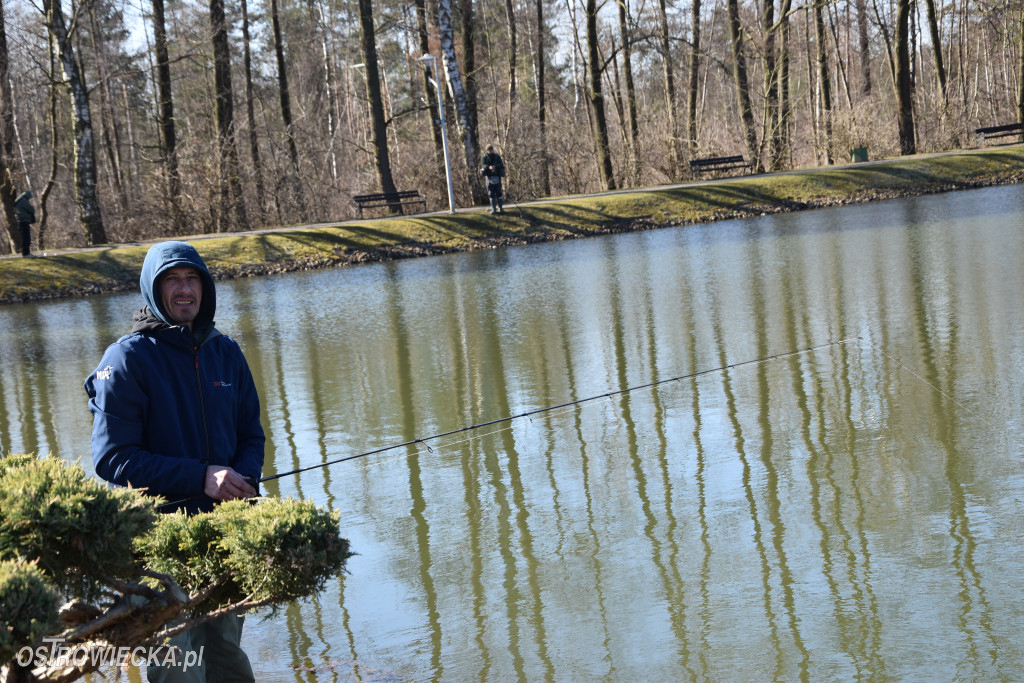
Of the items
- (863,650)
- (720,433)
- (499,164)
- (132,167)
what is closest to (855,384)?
(720,433)

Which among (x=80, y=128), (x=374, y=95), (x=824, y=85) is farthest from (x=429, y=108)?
(x=824, y=85)

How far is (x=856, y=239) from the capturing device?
18422 millimetres

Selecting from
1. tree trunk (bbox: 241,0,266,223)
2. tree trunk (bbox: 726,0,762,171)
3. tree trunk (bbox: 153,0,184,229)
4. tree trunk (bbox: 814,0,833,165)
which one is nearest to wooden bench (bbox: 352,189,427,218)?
tree trunk (bbox: 241,0,266,223)

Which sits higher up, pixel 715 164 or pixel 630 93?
pixel 630 93

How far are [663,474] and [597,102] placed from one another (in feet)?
93.2

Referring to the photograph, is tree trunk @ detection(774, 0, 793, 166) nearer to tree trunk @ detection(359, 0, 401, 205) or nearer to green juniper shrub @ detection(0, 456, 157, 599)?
tree trunk @ detection(359, 0, 401, 205)

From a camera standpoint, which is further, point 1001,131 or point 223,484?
point 1001,131

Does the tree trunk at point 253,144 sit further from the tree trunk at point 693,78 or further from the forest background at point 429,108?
the tree trunk at point 693,78

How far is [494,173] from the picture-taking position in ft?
91.5

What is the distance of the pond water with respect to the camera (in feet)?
14.6

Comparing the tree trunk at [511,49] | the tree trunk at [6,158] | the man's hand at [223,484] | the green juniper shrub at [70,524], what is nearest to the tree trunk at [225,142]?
the tree trunk at [6,158]

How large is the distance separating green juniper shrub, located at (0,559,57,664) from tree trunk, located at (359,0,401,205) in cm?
2932

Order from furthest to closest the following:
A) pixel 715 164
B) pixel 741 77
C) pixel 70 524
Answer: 1. pixel 741 77
2. pixel 715 164
3. pixel 70 524

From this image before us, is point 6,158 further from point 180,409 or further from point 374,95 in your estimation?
point 180,409
